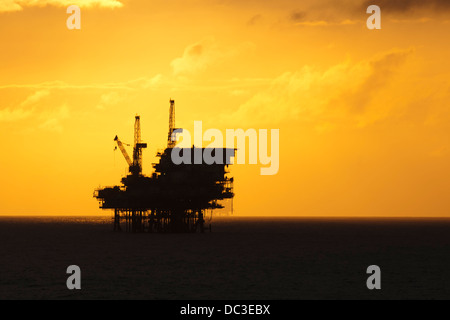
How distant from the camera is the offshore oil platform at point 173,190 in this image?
127300mm

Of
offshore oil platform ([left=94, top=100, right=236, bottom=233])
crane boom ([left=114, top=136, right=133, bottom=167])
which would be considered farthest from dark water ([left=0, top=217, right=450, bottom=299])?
crane boom ([left=114, top=136, right=133, bottom=167])

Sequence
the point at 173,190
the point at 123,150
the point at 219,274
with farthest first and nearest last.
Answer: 1. the point at 123,150
2. the point at 173,190
3. the point at 219,274

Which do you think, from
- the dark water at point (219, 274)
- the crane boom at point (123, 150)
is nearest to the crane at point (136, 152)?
the crane boom at point (123, 150)

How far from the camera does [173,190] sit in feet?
431

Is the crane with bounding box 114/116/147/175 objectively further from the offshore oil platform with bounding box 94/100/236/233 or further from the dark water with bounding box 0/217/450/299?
the dark water with bounding box 0/217/450/299

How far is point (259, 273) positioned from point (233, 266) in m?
7.60

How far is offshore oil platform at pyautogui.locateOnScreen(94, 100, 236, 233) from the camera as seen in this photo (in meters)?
127

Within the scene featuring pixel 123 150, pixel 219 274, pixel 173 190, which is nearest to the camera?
pixel 219 274

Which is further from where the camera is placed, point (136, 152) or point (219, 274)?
point (136, 152)

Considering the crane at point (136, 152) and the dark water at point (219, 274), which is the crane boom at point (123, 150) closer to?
the crane at point (136, 152)

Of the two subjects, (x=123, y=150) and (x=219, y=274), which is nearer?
(x=219, y=274)

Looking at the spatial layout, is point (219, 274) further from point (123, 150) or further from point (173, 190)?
point (123, 150)

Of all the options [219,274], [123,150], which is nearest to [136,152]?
[123,150]
